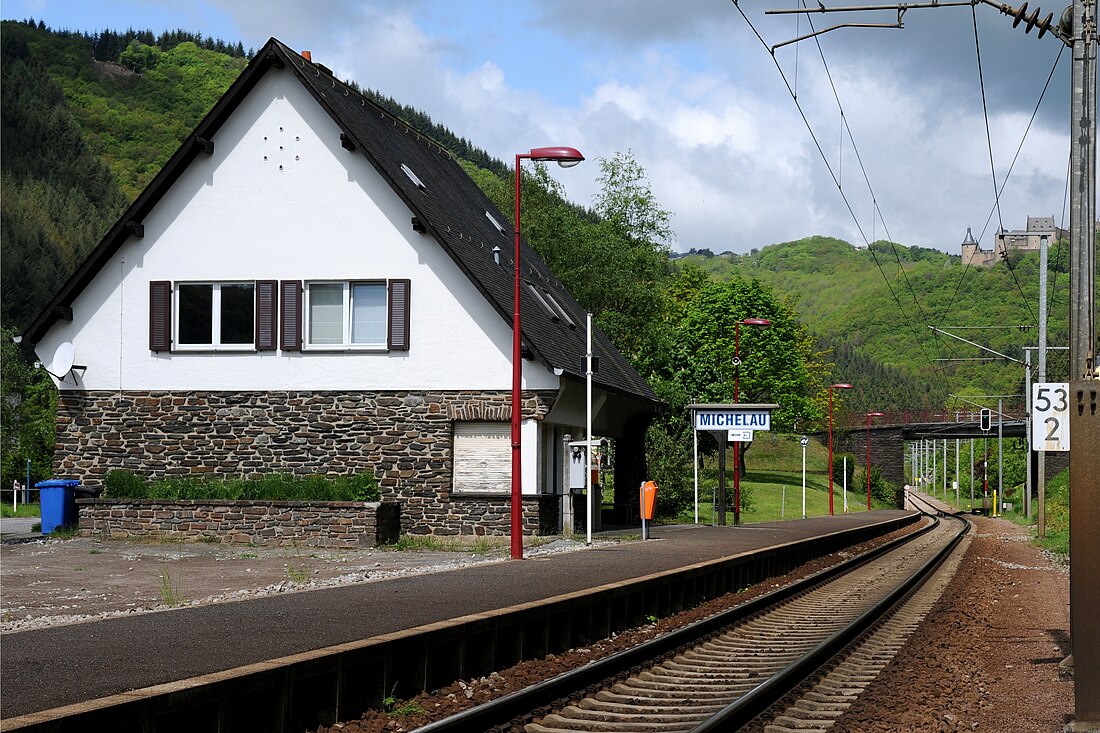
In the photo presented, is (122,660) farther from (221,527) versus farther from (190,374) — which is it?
(190,374)

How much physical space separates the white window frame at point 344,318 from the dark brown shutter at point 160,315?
10.3 feet

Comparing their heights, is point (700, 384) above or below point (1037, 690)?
above

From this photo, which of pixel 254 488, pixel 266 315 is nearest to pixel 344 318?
pixel 266 315

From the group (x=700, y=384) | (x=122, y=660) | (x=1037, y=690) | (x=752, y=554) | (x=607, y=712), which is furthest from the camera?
(x=700, y=384)

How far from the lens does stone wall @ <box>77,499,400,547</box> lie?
26.6 meters

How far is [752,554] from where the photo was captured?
74.1ft

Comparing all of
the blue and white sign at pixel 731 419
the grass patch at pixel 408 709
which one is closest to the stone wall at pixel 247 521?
the blue and white sign at pixel 731 419

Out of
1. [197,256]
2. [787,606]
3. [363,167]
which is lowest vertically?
[787,606]

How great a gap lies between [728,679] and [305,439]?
63.2 feet

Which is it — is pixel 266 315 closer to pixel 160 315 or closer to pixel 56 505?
pixel 160 315

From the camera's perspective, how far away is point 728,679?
11.7 m

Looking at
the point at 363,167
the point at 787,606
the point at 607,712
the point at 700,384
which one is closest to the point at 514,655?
the point at 607,712

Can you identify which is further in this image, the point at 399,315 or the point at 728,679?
the point at 399,315

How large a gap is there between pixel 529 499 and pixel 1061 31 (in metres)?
17.0
